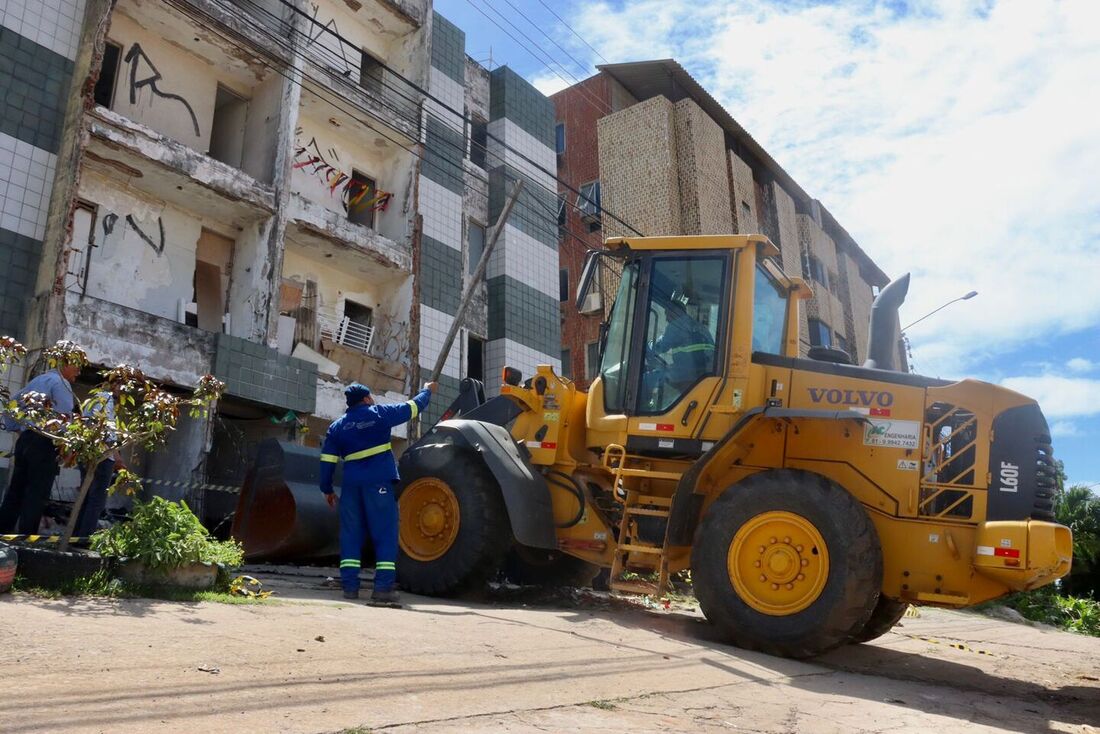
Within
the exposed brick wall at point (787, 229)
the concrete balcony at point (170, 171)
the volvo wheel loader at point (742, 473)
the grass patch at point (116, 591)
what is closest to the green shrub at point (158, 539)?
the grass patch at point (116, 591)

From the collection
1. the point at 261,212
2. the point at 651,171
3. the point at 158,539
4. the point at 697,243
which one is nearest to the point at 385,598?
the point at 158,539

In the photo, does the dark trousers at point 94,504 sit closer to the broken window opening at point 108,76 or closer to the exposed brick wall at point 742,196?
the broken window opening at point 108,76

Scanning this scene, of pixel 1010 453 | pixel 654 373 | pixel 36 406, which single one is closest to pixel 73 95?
pixel 36 406

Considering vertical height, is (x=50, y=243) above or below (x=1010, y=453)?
above

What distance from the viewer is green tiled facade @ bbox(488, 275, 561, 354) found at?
67.2 feet

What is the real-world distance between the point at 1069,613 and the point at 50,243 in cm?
1700

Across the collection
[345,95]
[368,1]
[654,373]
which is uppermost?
[368,1]

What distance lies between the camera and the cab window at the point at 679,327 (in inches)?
274

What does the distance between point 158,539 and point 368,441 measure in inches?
70.4

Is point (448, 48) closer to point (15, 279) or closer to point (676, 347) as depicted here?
point (15, 279)

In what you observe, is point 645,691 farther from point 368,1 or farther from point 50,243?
point 368,1

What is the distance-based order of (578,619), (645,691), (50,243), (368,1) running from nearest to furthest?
(645,691) < (578,619) < (50,243) < (368,1)

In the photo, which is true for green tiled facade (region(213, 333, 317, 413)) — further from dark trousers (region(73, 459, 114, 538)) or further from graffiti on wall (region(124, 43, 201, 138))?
dark trousers (region(73, 459, 114, 538))

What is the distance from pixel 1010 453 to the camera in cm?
589
